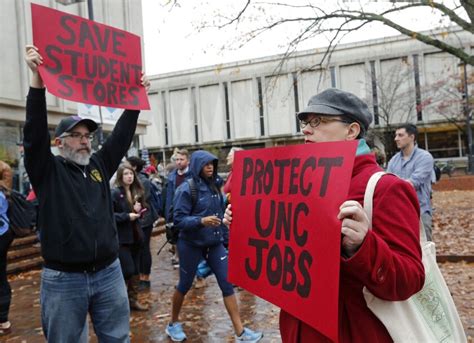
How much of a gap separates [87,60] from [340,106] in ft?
6.89

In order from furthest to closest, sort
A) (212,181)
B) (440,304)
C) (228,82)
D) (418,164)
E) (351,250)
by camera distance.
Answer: (228,82)
(418,164)
(212,181)
(440,304)
(351,250)

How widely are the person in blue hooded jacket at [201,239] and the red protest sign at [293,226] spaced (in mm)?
2431

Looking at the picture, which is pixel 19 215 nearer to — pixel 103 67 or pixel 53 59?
pixel 103 67

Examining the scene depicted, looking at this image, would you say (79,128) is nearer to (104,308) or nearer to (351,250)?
(104,308)

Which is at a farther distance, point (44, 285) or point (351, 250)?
point (44, 285)

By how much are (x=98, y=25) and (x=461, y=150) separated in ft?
Result: 140

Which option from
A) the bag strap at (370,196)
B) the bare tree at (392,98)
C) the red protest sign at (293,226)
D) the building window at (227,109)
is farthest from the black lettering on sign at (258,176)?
the building window at (227,109)

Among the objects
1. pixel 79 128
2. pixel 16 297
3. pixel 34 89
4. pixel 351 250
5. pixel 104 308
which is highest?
pixel 34 89

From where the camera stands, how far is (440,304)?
186 centimetres

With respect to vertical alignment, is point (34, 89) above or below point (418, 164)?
above

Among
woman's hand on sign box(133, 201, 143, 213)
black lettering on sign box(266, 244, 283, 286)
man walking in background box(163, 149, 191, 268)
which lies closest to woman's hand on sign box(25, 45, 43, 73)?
black lettering on sign box(266, 244, 283, 286)

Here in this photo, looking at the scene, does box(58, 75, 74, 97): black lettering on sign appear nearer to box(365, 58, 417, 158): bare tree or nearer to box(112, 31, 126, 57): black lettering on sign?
box(112, 31, 126, 57): black lettering on sign

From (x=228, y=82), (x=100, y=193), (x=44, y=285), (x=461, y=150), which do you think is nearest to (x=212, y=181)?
(x=100, y=193)

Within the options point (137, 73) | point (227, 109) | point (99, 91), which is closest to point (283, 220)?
point (99, 91)
